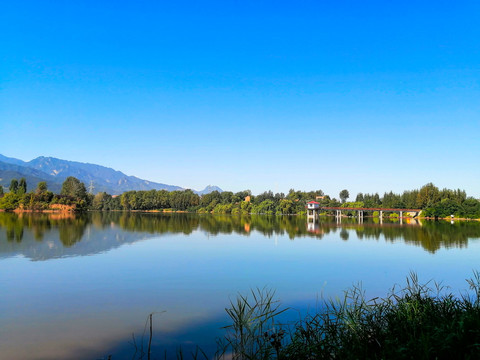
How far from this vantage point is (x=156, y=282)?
986cm

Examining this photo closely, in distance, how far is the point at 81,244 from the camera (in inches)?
672

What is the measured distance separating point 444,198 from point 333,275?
58.4m

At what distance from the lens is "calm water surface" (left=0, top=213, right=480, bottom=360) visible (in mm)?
5824

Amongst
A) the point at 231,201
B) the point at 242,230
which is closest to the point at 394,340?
the point at 242,230

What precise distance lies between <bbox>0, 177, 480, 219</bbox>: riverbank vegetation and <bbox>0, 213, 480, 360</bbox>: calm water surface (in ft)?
155

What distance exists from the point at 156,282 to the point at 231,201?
84.3 meters

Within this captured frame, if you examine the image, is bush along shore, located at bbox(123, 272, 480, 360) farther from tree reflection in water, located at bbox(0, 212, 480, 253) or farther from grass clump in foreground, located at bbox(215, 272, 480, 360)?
tree reflection in water, located at bbox(0, 212, 480, 253)

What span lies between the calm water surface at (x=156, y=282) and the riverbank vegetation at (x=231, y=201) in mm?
47097

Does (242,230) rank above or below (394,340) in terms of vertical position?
below

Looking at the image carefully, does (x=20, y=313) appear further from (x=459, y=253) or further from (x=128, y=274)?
(x=459, y=253)

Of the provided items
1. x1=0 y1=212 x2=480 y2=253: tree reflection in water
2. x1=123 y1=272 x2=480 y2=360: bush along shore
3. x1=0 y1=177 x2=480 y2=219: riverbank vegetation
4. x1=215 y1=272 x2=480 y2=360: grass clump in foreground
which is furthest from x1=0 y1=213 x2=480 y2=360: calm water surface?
x1=0 y1=177 x2=480 y2=219: riverbank vegetation

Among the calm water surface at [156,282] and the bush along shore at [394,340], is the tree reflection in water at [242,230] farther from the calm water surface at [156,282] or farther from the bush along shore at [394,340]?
the bush along shore at [394,340]

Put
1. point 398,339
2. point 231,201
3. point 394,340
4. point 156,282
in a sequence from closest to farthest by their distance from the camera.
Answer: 1. point 394,340
2. point 398,339
3. point 156,282
4. point 231,201

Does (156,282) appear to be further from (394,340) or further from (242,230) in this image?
(242,230)
